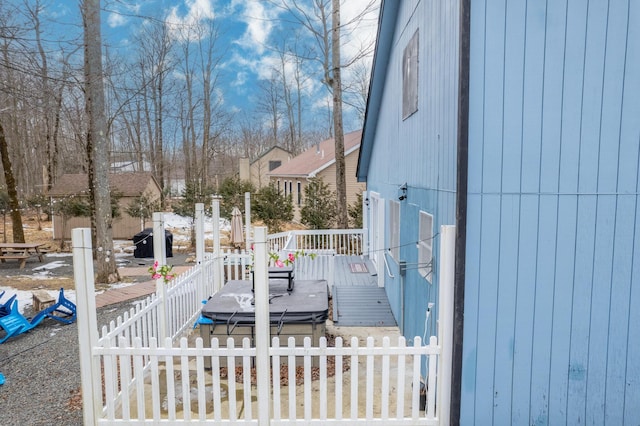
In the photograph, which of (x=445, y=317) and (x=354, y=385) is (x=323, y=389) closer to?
(x=354, y=385)

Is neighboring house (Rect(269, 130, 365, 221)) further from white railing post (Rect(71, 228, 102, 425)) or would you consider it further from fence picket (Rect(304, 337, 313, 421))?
white railing post (Rect(71, 228, 102, 425))

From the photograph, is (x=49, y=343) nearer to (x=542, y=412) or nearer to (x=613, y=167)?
(x=542, y=412)

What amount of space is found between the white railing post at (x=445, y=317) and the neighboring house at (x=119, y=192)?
1775cm

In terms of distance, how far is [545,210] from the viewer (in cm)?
376

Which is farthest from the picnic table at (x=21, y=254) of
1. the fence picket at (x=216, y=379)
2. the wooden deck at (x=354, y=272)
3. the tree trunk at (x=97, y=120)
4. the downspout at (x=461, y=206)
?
the downspout at (x=461, y=206)

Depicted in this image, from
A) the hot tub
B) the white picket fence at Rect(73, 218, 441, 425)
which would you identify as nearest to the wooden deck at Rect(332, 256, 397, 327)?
the hot tub

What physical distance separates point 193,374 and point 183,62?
26.4 metres

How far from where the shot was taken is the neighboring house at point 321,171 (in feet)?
65.9

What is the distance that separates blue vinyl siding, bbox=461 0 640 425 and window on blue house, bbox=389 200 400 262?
11.0 feet

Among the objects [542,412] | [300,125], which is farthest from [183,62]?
[542,412]

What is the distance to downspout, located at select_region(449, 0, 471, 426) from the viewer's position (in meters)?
3.61

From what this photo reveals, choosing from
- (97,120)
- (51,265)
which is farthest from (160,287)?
(51,265)

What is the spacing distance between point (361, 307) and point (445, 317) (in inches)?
178

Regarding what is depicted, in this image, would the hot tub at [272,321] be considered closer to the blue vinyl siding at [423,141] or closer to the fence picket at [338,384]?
the blue vinyl siding at [423,141]
